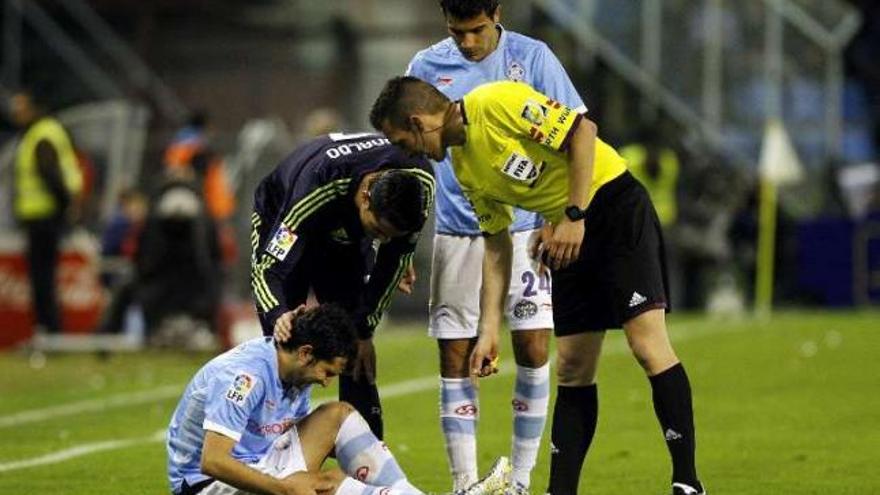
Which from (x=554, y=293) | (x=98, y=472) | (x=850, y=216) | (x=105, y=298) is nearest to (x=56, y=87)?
(x=105, y=298)

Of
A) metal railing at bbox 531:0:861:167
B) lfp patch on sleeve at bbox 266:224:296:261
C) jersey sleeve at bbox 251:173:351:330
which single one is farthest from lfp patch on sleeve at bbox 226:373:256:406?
metal railing at bbox 531:0:861:167

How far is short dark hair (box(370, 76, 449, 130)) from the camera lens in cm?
976

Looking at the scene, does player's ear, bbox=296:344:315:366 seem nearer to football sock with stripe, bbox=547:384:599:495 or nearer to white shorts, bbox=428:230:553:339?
football sock with stripe, bbox=547:384:599:495

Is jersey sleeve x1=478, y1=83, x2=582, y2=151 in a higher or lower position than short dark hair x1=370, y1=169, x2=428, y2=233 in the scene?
higher

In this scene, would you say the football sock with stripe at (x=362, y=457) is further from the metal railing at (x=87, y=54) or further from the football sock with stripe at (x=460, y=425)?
the metal railing at (x=87, y=54)

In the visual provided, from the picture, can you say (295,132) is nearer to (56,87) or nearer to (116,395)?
(56,87)

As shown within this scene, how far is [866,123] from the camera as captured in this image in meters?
30.2

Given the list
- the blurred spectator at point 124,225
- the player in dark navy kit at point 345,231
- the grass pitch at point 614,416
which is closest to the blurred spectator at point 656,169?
the grass pitch at point 614,416

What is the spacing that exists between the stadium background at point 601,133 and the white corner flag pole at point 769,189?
4 cm

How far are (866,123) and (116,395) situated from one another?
1433cm

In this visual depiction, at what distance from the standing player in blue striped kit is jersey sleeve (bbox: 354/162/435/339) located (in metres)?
0.61

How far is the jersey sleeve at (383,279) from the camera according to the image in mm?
10750

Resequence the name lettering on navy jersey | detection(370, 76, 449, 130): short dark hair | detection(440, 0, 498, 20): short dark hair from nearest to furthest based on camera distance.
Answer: detection(370, 76, 449, 130): short dark hair < the name lettering on navy jersey < detection(440, 0, 498, 20): short dark hair

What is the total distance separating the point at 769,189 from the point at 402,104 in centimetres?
1875
